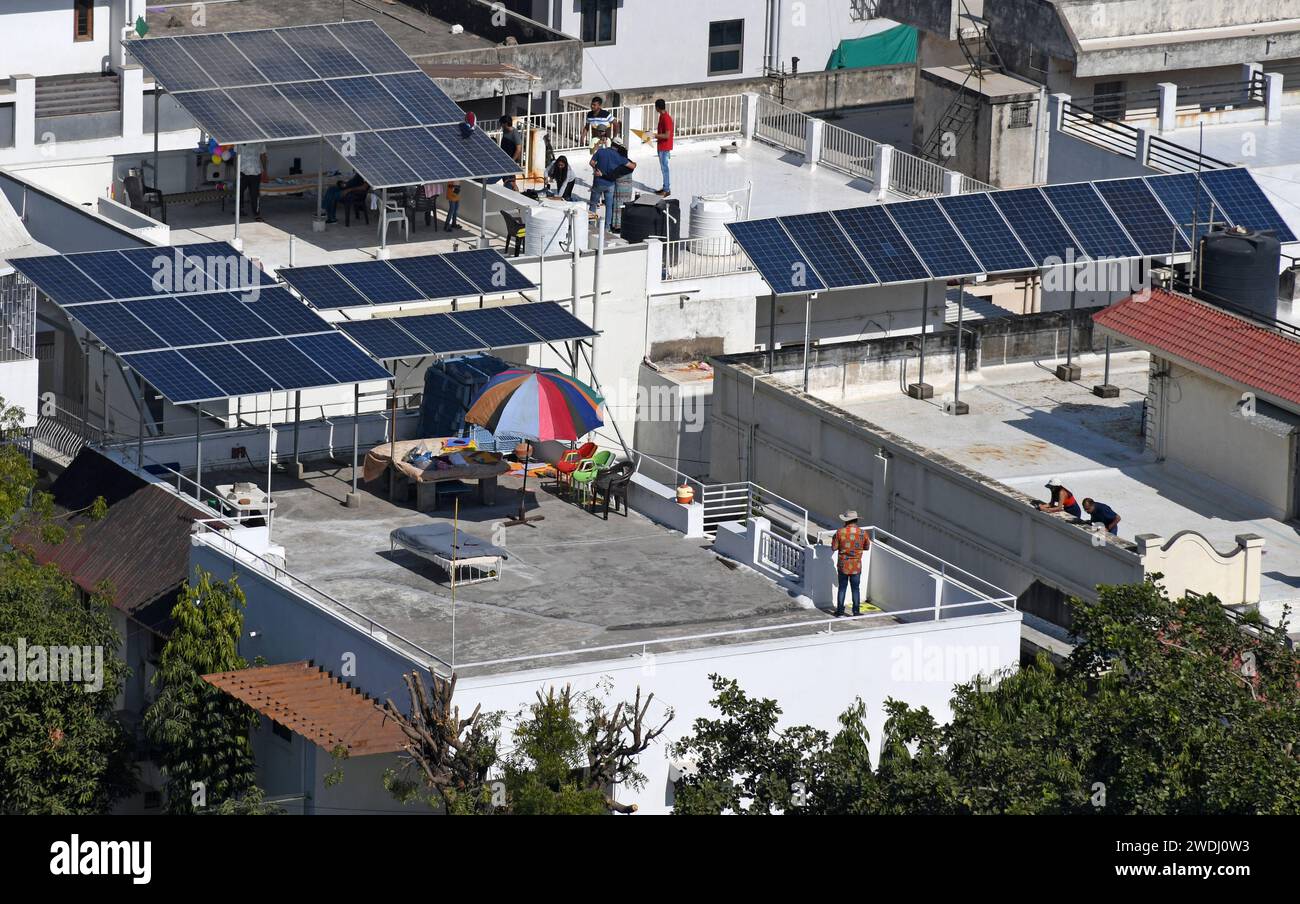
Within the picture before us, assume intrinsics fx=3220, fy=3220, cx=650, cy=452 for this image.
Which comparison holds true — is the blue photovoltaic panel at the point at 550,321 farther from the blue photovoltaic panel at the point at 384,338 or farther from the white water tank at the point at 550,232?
the white water tank at the point at 550,232

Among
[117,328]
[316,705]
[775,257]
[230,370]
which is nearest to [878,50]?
[775,257]

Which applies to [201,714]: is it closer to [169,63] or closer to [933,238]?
[933,238]

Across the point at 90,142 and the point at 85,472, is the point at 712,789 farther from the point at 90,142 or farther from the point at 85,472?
the point at 90,142

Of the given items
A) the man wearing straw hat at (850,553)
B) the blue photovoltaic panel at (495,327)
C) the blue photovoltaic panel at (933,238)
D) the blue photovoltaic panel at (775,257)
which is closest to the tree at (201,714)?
the blue photovoltaic panel at (495,327)

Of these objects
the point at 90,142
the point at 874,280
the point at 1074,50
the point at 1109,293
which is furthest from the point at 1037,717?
the point at 1074,50

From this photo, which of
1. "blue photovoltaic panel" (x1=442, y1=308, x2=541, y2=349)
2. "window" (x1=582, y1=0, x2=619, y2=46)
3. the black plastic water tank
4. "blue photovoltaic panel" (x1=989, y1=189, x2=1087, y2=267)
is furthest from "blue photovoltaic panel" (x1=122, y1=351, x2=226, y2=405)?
"window" (x1=582, y1=0, x2=619, y2=46)
